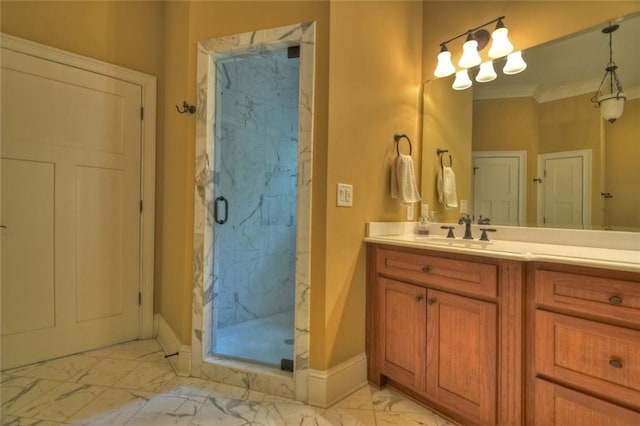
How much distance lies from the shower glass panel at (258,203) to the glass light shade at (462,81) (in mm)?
1359

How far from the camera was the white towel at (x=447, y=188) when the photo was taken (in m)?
2.06

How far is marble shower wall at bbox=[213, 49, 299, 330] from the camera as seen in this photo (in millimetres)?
2584

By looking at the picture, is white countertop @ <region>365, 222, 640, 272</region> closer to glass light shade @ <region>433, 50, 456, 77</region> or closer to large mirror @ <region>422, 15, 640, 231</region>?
large mirror @ <region>422, 15, 640, 231</region>

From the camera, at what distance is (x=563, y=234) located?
5.24 feet

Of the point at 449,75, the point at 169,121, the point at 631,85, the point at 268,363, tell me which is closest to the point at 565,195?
the point at 631,85

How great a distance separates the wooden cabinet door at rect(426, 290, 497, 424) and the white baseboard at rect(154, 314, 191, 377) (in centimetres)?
139

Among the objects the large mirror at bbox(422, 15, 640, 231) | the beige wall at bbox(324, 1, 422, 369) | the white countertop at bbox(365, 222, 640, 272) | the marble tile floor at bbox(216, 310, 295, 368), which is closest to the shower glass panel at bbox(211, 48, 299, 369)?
the marble tile floor at bbox(216, 310, 295, 368)

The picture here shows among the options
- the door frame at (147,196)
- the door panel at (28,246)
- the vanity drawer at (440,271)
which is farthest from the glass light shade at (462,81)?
the door panel at (28,246)

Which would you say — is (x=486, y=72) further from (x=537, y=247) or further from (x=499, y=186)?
(x=537, y=247)

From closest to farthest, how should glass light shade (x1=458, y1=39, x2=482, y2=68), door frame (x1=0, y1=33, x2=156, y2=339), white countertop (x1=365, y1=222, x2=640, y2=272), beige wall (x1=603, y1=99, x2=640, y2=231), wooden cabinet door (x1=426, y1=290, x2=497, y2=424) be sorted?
white countertop (x1=365, y1=222, x2=640, y2=272) < wooden cabinet door (x1=426, y1=290, x2=497, y2=424) < beige wall (x1=603, y1=99, x2=640, y2=231) < glass light shade (x1=458, y1=39, x2=482, y2=68) < door frame (x1=0, y1=33, x2=156, y2=339)

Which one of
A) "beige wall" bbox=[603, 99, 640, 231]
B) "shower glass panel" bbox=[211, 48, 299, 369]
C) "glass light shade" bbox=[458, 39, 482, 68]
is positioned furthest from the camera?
"shower glass panel" bbox=[211, 48, 299, 369]

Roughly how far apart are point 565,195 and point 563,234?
210 millimetres

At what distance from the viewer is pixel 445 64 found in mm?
1995

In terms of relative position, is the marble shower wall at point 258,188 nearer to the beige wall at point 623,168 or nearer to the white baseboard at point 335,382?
the white baseboard at point 335,382
